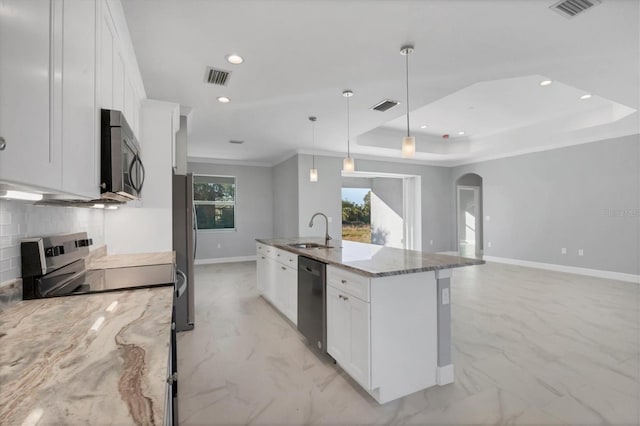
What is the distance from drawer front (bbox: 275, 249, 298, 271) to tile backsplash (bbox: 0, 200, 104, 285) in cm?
176

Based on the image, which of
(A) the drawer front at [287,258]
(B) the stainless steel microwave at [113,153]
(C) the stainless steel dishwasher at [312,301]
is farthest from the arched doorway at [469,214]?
(B) the stainless steel microwave at [113,153]

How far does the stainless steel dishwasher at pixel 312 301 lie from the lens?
2502 millimetres

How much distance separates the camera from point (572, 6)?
81.0 inches

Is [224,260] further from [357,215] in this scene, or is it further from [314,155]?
[357,215]

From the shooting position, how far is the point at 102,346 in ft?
2.92

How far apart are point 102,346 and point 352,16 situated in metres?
2.31

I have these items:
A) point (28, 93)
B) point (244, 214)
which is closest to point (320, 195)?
point (244, 214)

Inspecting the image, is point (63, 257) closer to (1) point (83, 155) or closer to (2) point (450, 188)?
(1) point (83, 155)

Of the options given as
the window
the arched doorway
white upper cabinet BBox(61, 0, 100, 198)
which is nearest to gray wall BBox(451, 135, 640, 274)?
the arched doorway

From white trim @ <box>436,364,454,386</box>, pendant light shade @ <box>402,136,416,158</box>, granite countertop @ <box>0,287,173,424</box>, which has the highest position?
pendant light shade @ <box>402,136,416,158</box>

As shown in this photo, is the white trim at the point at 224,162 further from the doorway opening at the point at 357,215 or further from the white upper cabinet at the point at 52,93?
the white upper cabinet at the point at 52,93

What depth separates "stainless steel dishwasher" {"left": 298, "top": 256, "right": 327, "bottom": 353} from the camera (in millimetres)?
2502

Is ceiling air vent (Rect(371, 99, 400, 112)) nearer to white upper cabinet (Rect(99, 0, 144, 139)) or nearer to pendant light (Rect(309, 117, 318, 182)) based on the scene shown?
pendant light (Rect(309, 117, 318, 182))

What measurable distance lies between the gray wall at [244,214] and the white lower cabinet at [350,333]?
5.83 m
